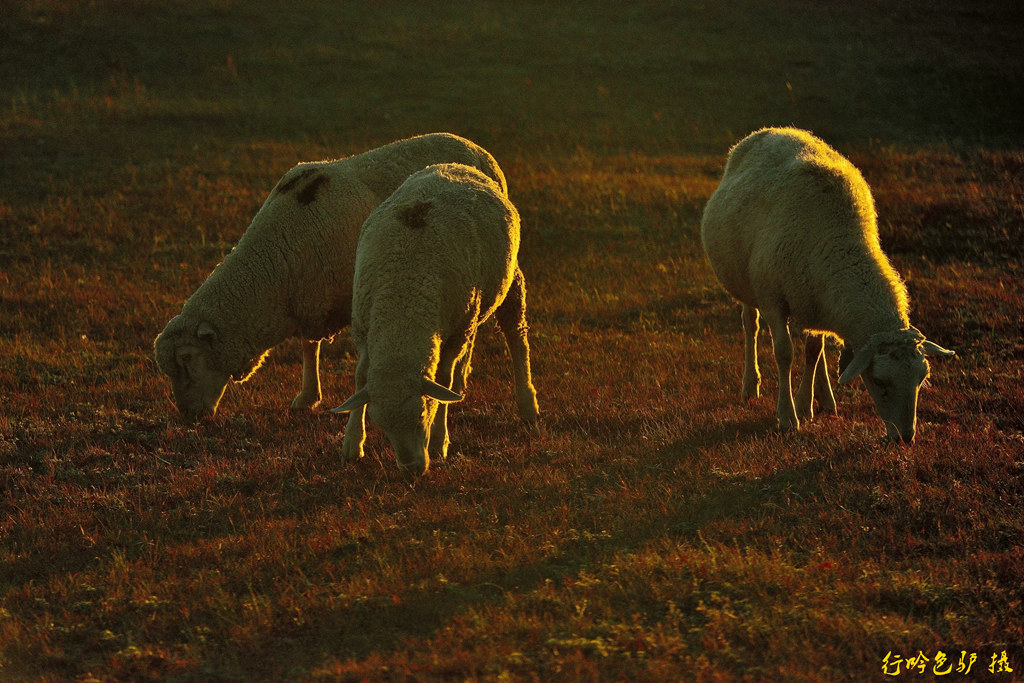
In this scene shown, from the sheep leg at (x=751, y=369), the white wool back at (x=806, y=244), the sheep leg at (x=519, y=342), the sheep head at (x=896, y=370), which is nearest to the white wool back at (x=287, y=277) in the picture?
the sheep leg at (x=519, y=342)

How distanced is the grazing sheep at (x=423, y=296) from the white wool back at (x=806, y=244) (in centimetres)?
233

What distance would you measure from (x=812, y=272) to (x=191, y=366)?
18.4 ft

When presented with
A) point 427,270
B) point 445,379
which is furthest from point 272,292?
point 427,270

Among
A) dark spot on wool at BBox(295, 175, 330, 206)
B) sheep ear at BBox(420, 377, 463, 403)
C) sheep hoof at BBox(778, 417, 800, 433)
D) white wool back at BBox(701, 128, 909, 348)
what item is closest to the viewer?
sheep ear at BBox(420, 377, 463, 403)

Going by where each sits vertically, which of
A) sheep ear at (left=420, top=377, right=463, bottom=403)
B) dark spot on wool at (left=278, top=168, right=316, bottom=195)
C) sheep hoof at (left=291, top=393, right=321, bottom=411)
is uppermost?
dark spot on wool at (left=278, top=168, right=316, bottom=195)

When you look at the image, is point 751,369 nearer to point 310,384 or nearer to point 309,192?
point 310,384

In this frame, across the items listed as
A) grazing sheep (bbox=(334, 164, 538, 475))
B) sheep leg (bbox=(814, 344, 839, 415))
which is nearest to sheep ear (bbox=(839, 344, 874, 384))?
sheep leg (bbox=(814, 344, 839, 415))

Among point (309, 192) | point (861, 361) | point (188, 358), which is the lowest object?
point (188, 358)

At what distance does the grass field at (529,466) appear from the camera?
5.64 metres

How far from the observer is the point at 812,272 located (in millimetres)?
8758

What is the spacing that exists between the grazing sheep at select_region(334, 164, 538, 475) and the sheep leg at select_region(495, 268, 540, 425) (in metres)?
0.78

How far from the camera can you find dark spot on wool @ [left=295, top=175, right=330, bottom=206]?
31.2 feet

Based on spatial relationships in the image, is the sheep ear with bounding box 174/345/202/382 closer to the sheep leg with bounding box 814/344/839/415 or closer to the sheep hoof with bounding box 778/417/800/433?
the sheep hoof with bounding box 778/417/800/433

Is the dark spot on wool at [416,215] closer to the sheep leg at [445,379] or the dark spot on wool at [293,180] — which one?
the sheep leg at [445,379]
